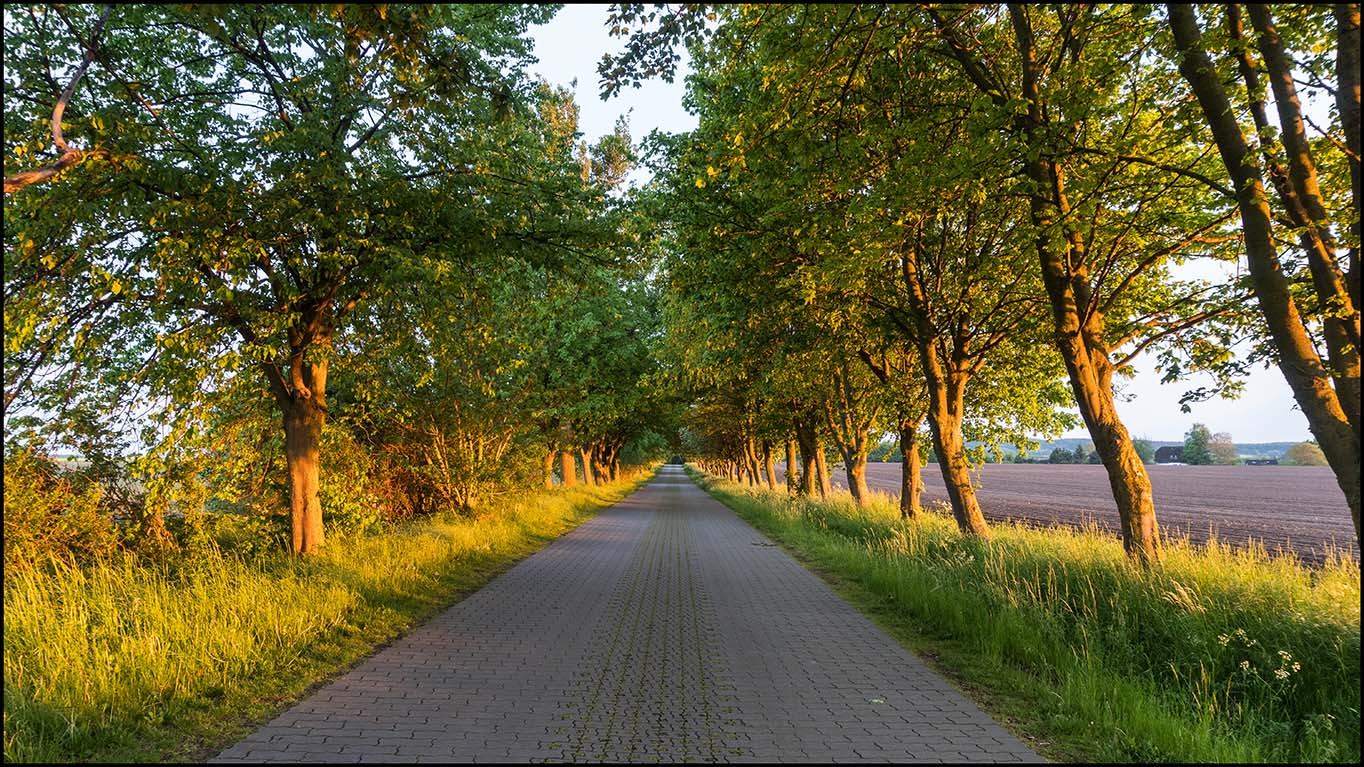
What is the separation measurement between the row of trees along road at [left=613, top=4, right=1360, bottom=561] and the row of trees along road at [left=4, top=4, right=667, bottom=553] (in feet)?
7.53

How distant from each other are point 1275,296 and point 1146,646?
3.08m

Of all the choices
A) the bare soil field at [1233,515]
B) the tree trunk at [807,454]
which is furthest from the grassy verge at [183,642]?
the tree trunk at [807,454]

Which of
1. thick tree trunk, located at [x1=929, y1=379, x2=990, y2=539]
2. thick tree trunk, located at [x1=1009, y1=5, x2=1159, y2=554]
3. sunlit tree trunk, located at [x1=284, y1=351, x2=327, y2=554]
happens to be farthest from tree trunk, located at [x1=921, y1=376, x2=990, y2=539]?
sunlit tree trunk, located at [x1=284, y1=351, x2=327, y2=554]

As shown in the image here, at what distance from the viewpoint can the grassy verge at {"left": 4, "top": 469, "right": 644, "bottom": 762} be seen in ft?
12.9

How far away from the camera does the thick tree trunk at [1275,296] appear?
15.9ft

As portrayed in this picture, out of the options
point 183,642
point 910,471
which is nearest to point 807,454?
point 910,471

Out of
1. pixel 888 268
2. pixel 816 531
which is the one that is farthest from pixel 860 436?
pixel 888 268

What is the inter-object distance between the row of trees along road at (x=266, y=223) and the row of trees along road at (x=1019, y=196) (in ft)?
7.53

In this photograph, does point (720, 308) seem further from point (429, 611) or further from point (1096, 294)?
point (429, 611)

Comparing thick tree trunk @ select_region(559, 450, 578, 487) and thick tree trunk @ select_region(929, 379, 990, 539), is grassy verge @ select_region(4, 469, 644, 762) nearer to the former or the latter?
thick tree trunk @ select_region(929, 379, 990, 539)

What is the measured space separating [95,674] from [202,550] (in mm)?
5297

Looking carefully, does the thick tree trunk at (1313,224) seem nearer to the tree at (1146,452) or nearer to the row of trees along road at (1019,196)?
the row of trees along road at (1019,196)

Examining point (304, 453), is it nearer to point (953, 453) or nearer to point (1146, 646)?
point (1146, 646)

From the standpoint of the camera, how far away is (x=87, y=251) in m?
6.19
